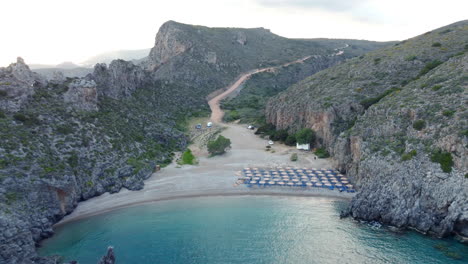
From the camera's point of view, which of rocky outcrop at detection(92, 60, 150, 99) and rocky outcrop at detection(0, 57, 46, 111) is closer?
rocky outcrop at detection(0, 57, 46, 111)

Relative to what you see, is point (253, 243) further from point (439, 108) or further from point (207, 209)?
point (439, 108)

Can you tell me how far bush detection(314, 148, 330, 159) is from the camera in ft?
220

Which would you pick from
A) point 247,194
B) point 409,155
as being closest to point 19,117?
point 247,194

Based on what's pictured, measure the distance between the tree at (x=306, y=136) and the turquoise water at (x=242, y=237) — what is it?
72.4 ft

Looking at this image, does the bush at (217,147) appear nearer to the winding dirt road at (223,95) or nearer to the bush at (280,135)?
the bush at (280,135)

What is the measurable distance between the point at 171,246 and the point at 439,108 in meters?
43.0

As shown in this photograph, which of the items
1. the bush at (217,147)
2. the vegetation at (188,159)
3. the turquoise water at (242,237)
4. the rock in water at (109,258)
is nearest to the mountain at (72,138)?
the vegetation at (188,159)

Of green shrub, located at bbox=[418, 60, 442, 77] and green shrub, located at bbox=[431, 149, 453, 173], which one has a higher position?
green shrub, located at bbox=[418, 60, 442, 77]

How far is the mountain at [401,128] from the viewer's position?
41844 mm

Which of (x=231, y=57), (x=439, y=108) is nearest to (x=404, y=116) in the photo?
(x=439, y=108)

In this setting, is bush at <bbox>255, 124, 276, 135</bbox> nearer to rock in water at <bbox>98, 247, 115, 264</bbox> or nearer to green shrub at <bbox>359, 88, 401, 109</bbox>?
green shrub at <bbox>359, 88, 401, 109</bbox>

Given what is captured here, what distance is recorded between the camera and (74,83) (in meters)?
66.9

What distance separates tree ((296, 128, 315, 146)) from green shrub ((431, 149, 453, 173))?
28.1 meters

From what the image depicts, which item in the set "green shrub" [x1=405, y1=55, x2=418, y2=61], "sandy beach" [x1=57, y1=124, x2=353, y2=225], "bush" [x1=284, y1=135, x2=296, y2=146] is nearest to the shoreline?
"sandy beach" [x1=57, y1=124, x2=353, y2=225]
